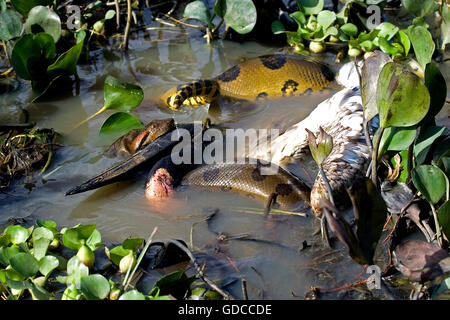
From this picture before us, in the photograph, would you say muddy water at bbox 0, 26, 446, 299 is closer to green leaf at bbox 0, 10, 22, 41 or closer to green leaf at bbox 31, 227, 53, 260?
green leaf at bbox 31, 227, 53, 260

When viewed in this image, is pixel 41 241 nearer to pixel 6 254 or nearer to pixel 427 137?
pixel 6 254

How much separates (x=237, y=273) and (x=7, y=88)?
3.73m

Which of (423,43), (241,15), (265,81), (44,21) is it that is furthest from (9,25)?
(423,43)

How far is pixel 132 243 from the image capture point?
3.06 meters

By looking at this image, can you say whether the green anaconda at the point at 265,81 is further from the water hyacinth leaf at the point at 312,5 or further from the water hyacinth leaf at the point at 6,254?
the water hyacinth leaf at the point at 6,254

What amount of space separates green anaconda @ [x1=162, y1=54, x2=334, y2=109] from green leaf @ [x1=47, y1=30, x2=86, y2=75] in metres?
0.97

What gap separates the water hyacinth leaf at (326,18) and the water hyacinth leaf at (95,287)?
415cm

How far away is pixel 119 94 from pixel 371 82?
2130mm

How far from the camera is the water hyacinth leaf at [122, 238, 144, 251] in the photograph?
305cm

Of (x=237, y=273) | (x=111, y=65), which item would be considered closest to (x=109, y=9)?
(x=111, y=65)

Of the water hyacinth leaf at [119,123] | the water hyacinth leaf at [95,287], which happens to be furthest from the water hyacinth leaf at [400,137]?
the water hyacinth leaf at [119,123]

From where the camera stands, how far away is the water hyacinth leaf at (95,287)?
2592 mm

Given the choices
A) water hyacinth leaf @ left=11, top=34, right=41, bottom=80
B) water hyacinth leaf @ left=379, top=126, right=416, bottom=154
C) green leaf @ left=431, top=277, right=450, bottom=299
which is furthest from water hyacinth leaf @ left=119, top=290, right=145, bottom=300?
water hyacinth leaf @ left=11, top=34, right=41, bottom=80

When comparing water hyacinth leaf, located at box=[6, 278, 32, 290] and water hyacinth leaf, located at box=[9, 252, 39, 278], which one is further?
water hyacinth leaf, located at box=[9, 252, 39, 278]
